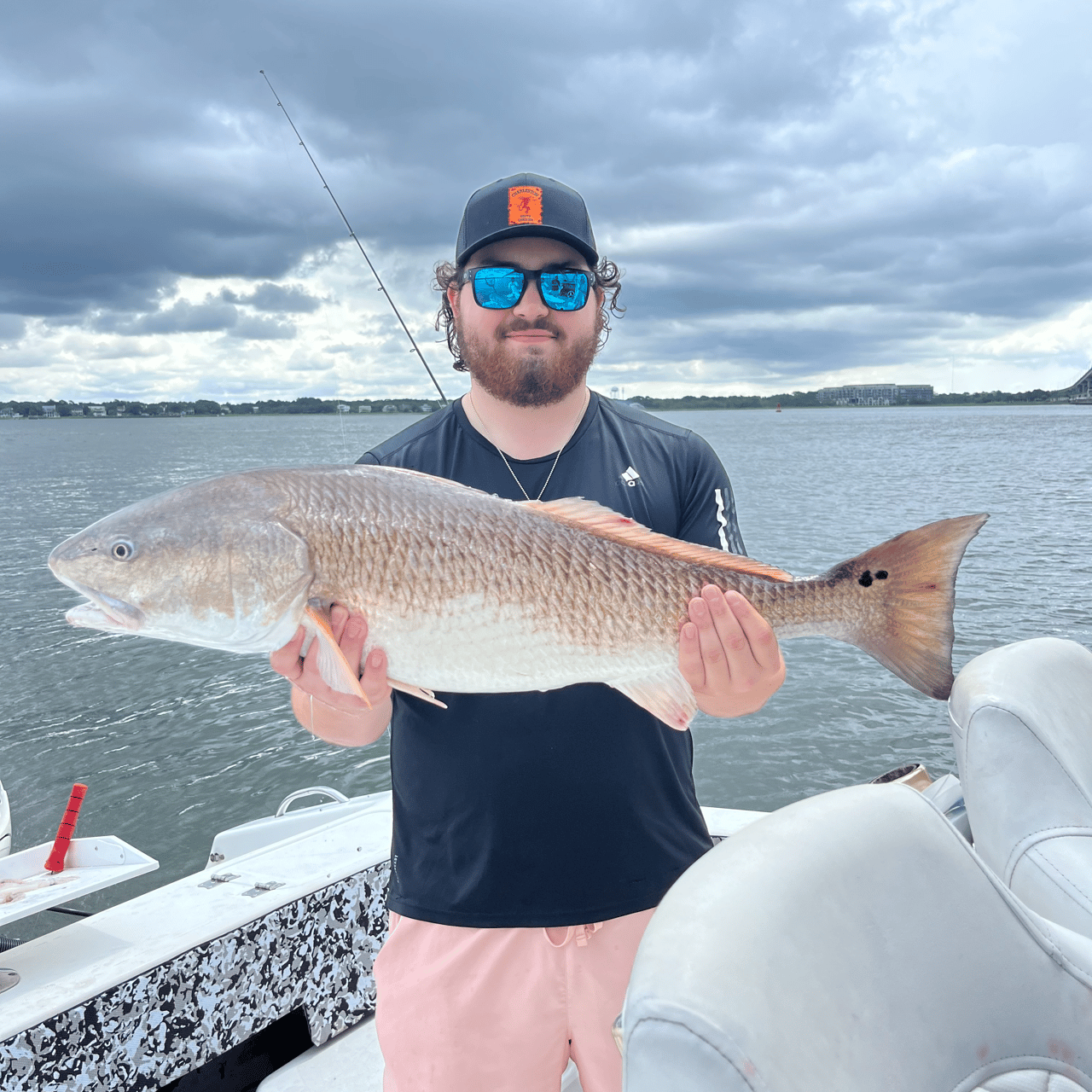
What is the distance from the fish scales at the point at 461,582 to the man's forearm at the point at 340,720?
252 mm

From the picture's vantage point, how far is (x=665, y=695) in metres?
2.26

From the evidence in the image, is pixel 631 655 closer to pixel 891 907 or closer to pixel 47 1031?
pixel 891 907

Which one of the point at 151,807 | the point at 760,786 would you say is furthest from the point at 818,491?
the point at 151,807

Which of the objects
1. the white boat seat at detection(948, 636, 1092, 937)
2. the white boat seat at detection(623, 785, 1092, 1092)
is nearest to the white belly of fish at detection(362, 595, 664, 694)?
the white boat seat at detection(623, 785, 1092, 1092)

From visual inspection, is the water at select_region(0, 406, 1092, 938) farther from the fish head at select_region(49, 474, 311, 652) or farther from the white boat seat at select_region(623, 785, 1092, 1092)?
the white boat seat at select_region(623, 785, 1092, 1092)

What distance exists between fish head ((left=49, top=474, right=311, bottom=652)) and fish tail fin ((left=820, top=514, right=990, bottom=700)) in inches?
62.5

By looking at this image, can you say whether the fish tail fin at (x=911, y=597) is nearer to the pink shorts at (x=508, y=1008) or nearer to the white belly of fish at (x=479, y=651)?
the white belly of fish at (x=479, y=651)

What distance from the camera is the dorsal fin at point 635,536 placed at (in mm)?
2320

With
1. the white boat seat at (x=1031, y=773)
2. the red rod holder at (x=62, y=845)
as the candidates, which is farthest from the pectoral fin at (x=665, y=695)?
the red rod holder at (x=62, y=845)

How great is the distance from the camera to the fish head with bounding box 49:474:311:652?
7.23ft

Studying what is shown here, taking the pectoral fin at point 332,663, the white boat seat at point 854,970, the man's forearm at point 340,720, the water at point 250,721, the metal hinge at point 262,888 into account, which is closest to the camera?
the white boat seat at point 854,970

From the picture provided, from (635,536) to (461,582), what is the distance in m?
0.52

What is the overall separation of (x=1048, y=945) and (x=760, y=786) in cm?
702

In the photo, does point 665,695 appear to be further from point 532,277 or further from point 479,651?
point 532,277
